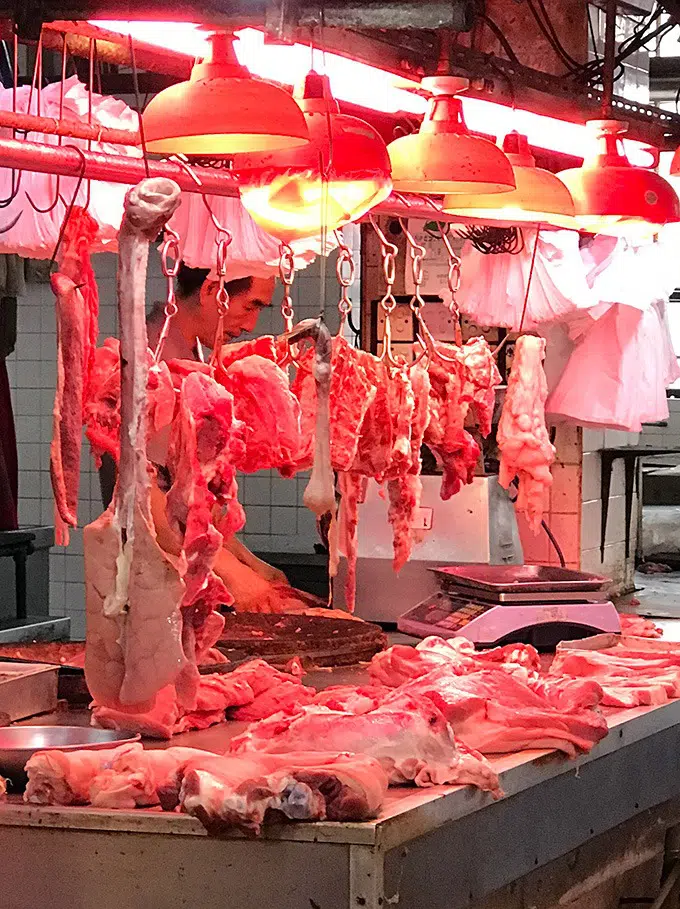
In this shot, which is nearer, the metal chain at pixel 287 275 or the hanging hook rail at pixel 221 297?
the hanging hook rail at pixel 221 297

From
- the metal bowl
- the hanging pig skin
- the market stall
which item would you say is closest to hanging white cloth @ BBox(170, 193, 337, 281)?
the market stall

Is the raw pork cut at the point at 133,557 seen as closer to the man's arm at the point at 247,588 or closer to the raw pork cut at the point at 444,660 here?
the raw pork cut at the point at 444,660

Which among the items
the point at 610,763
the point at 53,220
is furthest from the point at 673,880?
the point at 53,220

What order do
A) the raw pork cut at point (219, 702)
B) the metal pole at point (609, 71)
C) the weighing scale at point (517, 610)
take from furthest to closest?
the weighing scale at point (517, 610)
the metal pole at point (609, 71)
the raw pork cut at point (219, 702)

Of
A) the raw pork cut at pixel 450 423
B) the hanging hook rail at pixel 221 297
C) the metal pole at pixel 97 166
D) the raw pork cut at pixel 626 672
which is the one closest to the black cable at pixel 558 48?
the raw pork cut at pixel 450 423

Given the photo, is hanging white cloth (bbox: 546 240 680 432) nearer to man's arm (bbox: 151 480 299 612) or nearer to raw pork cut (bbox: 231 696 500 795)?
man's arm (bbox: 151 480 299 612)

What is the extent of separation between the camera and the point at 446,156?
12.8 ft

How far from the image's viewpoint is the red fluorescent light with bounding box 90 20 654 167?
3547 millimetres

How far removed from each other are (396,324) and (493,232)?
1.20 meters

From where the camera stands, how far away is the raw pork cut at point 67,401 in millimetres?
3430

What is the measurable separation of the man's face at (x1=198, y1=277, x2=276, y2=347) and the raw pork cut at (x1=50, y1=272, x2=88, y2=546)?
2.43 m

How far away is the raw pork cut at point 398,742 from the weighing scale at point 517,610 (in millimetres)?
1624

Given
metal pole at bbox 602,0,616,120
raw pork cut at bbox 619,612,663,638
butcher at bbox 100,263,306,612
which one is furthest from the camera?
butcher at bbox 100,263,306,612

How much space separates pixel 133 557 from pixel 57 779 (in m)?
0.47
